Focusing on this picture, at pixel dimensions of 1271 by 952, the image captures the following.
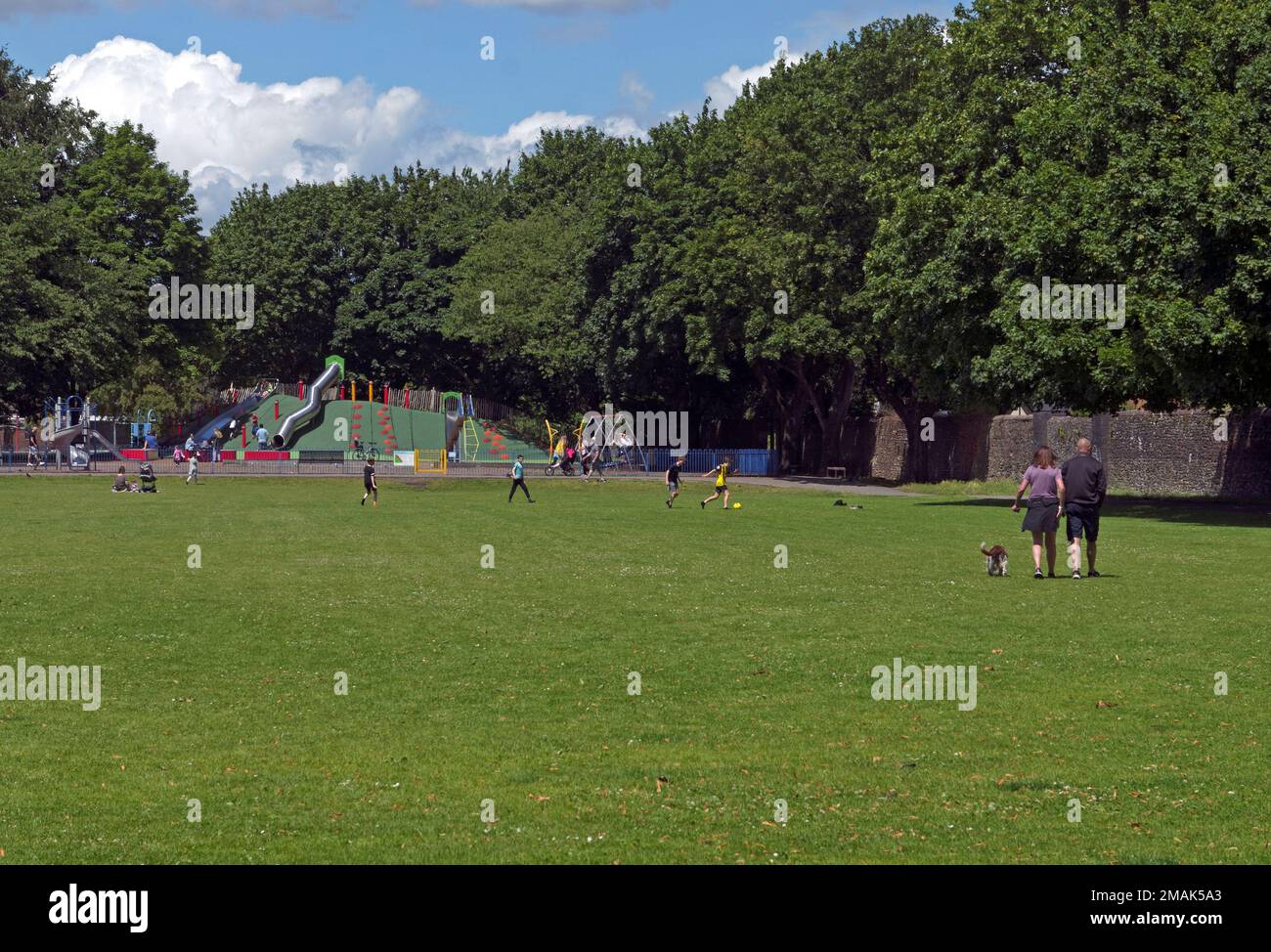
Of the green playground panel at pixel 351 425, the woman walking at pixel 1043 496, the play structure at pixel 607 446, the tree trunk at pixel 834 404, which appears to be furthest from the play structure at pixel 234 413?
the woman walking at pixel 1043 496

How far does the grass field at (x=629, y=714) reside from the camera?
928cm

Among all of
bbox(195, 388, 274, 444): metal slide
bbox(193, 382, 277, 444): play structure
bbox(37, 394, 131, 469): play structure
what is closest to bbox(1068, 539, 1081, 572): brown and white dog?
bbox(37, 394, 131, 469): play structure

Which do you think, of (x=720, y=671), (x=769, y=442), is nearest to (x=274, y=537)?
(x=720, y=671)

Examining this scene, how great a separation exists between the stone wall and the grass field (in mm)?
26411

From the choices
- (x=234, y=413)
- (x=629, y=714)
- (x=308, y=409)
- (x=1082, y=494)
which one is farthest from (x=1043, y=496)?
(x=234, y=413)

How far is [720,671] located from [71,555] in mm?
17890

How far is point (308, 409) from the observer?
10156cm

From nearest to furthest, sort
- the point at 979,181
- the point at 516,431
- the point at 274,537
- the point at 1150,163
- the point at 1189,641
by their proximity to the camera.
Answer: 1. the point at 1189,641
2. the point at 274,537
3. the point at 1150,163
4. the point at 979,181
5. the point at 516,431

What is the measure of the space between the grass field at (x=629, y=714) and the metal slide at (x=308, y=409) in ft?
224

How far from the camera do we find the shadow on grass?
134 ft

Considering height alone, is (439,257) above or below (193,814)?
above

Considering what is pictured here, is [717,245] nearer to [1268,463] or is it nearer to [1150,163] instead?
[1268,463]
